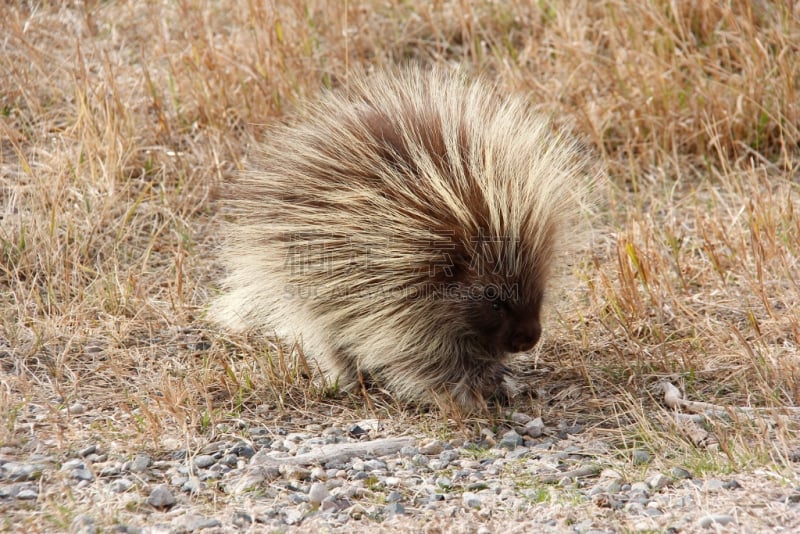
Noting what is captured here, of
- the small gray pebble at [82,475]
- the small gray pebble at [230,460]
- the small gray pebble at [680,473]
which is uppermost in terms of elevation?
the small gray pebble at [82,475]

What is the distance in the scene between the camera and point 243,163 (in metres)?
5.33

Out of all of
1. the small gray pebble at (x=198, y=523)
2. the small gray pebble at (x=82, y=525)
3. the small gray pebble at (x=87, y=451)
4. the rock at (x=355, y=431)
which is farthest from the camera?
the rock at (x=355, y=431)

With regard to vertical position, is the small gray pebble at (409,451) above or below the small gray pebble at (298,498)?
below

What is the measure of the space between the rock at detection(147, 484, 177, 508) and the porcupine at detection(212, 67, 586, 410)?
1058 millimetres

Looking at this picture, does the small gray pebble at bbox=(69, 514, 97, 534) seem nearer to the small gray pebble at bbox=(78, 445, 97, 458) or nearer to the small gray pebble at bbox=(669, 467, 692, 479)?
the small gray pebble at bbox=(78, 445, 97, 458)

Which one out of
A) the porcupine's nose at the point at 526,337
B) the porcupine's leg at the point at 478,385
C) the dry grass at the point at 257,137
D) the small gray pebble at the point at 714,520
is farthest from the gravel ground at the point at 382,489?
the porcupine's nose at the point at 526,337

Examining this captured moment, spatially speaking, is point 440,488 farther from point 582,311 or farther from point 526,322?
point 582,311

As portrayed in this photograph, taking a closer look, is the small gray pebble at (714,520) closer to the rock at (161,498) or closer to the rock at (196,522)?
the rock at (196,522)

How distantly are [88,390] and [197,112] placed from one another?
2398 mm

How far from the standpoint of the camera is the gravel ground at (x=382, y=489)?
280 cm

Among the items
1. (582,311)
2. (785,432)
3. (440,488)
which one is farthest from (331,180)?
(785,432)

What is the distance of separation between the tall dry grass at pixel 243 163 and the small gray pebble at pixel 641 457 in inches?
11.6

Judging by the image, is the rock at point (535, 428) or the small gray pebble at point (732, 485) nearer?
the small gray pebble at point (732, 485)

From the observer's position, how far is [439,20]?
6.56 metres
